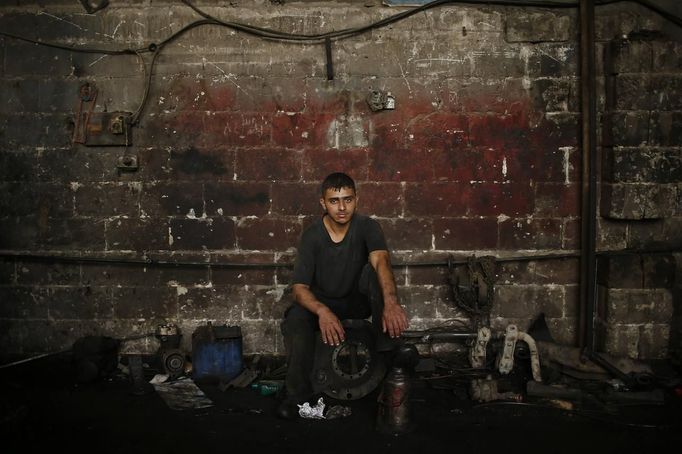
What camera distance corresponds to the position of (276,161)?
5.82 metres

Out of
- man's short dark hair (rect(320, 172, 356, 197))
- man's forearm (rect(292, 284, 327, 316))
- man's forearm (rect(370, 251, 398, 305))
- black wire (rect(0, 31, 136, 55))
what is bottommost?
man's forearm (rect(292, 284, 327, 316))

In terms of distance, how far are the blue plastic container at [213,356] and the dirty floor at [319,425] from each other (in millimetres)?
256

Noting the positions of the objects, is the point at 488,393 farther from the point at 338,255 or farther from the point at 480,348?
the point at 338,255

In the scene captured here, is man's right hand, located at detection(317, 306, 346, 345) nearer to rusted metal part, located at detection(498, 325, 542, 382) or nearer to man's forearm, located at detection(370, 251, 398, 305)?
man's forearm, located at detection(370, 251, 398, 305)

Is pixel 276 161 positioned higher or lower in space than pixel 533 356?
higher

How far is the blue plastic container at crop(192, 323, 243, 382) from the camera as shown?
214 inches

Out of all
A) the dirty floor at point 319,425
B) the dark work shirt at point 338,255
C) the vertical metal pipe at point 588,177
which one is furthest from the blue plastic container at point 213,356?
the vertical metal pipe at point 588,177

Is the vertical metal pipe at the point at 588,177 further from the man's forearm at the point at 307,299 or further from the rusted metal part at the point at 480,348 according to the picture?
the man's forearm at the point at 307,299

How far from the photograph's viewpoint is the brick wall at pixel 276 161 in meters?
5.70

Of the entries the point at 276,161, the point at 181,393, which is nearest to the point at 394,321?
the point at 181,393

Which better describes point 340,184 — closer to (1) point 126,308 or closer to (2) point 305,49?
(2) point 305,49

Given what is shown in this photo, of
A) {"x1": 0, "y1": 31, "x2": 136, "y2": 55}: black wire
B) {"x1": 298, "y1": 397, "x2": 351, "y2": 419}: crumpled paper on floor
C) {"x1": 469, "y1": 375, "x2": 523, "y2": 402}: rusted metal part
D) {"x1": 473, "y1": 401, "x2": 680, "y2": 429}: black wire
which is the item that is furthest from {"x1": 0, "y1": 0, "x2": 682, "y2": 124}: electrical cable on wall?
{"x1": 473, "y1": 401, "x2": 680, "y2": 429}: black wire

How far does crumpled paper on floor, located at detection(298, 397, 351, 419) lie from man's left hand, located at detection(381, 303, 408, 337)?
75cm

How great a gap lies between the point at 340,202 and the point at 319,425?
1.70 meters
